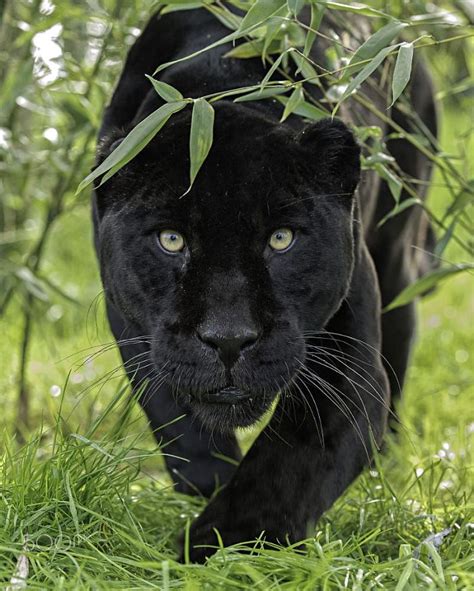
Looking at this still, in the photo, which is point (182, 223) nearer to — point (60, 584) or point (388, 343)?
point (60, 584)

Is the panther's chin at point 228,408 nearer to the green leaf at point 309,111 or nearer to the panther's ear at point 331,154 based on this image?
the panther's ear at point 331,154

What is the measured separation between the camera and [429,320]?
4.89m

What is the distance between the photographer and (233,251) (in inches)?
86.1

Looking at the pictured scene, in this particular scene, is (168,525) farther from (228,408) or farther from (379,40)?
(379,40)

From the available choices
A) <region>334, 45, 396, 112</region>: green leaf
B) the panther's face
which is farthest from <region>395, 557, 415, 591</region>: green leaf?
<region>334, 45, 396, 112</region>: green leaf

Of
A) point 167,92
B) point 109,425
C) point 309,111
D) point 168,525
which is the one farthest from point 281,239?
point 109,425

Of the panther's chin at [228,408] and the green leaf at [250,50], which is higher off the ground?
the green leaf at [250,50]

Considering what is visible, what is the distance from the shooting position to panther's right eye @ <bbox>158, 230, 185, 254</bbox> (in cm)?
226

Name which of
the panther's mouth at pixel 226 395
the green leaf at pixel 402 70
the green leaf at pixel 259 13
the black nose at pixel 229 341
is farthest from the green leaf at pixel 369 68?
the panther's mouth at pixel 226 395

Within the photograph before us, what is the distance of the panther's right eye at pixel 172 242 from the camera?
2.26 m

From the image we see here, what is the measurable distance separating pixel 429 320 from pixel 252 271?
282cm

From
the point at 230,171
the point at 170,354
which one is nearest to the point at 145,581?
the point at 170,354

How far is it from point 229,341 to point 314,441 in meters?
0.42

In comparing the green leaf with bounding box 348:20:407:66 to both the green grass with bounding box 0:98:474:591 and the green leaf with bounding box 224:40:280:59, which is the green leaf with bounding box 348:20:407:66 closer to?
the green leaf with bounding box 224:40:280:59
